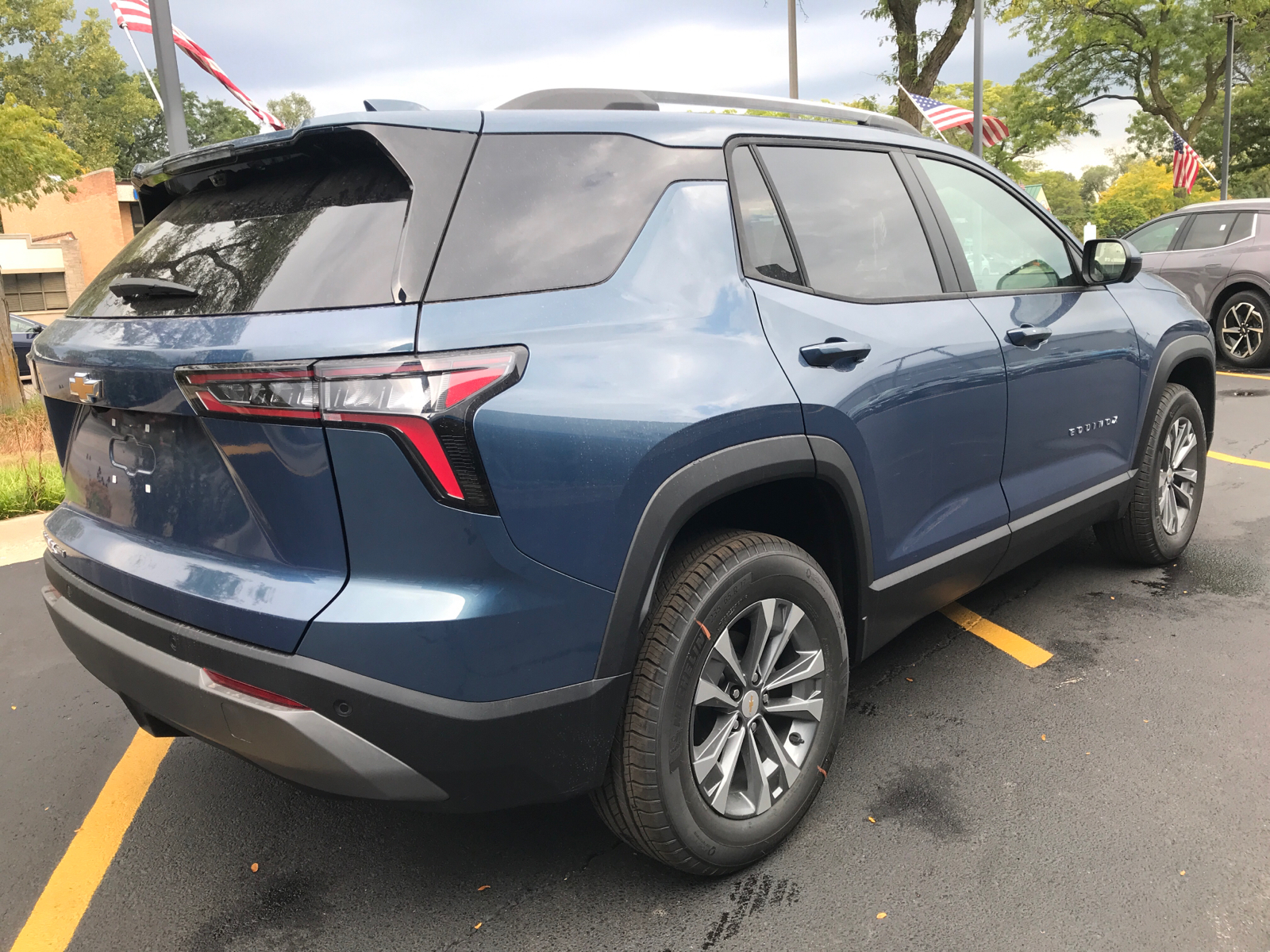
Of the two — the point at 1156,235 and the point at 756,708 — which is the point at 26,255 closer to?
the point at 1156,235

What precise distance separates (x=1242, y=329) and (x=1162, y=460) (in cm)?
787

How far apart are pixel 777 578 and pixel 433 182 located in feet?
3.89

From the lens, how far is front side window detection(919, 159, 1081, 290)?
10.6ft

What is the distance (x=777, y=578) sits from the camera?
7.65 feet

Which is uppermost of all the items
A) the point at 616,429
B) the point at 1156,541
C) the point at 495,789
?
the point at 616,429

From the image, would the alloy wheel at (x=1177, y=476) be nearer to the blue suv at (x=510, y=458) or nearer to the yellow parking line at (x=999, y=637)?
the yellow parking line at (x=999, y=637)

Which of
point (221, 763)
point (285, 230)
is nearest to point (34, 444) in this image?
point (221, 763)

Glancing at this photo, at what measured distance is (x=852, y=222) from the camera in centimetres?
283

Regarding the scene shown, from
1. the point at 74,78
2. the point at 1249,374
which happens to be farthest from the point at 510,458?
the point at 74,78

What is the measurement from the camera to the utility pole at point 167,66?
253 inches

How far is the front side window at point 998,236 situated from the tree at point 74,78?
110 ft

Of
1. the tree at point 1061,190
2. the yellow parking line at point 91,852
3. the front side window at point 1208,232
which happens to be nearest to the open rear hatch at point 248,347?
the yellow parking line at point 91,852

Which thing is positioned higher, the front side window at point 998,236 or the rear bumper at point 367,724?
the front side window at point 998,236

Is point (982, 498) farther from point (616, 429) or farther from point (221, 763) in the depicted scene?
point (221, 763)
